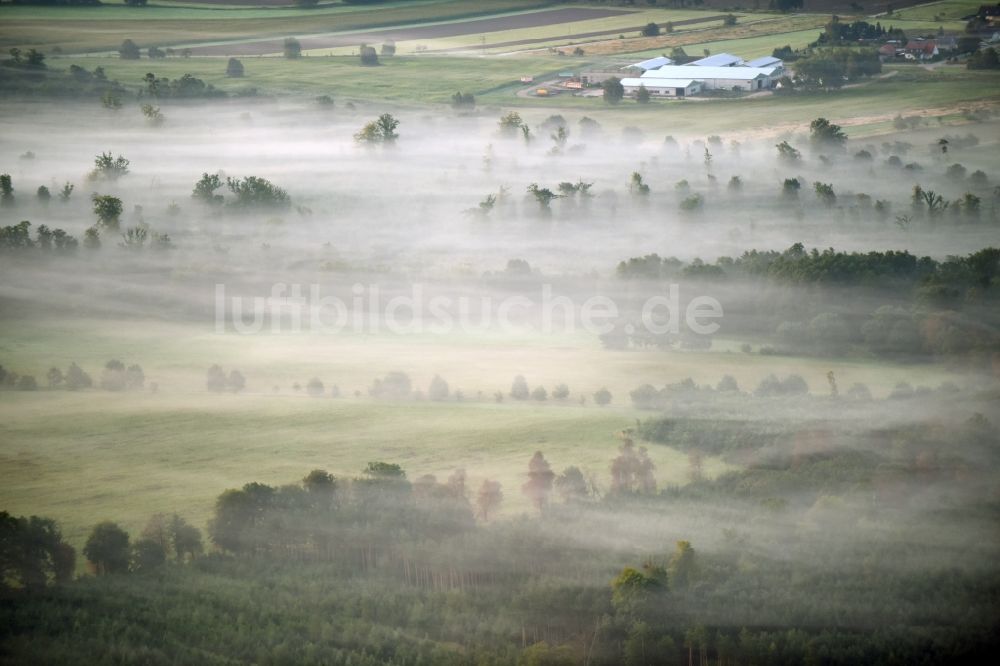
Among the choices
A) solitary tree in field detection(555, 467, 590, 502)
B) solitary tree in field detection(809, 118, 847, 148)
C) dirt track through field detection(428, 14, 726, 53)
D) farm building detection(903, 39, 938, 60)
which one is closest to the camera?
solitary tree in field detection(555, 467, 590, 502)

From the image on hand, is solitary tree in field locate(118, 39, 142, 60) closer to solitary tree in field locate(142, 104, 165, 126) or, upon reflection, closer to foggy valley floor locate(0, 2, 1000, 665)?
foggy valley floor locate(0, 2, 1000, 665)

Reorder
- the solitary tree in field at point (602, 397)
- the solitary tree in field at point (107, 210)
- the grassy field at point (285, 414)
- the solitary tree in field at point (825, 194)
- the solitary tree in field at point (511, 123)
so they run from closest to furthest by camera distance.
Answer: the grassy field at point (285, 414), the solitary tree in field at point (602, 397), the solitary tree in field at point (107, 210), the solitary tree in field at point (825, 194), the solitary tree in field at point (511, 123)

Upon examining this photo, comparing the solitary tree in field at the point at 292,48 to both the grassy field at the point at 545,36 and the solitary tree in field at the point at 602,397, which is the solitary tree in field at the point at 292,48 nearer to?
the grassy field at the point at 545,36

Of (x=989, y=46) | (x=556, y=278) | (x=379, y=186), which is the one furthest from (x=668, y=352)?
(x=989, y=46)

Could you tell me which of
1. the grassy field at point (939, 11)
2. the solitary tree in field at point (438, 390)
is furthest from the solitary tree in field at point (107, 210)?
the grassy field at point (939, 11)

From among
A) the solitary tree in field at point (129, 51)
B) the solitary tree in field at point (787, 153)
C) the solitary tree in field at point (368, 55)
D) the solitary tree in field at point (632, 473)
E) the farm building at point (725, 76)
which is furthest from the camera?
the solitary tree in field at point (368, 55)

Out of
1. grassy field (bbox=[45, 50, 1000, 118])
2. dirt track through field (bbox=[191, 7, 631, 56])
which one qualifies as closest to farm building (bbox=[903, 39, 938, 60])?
grassy field (bbox=[45, 50, 1000, 118])
